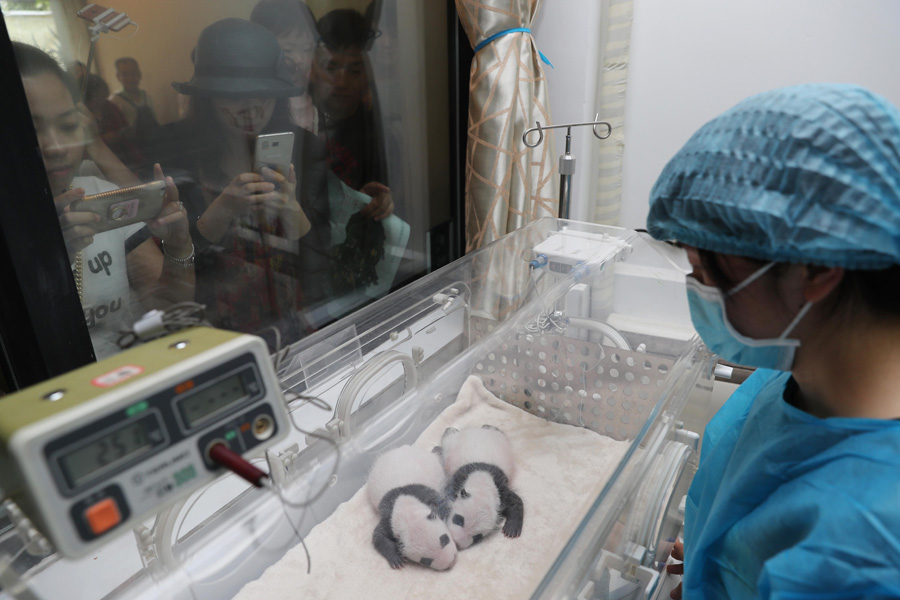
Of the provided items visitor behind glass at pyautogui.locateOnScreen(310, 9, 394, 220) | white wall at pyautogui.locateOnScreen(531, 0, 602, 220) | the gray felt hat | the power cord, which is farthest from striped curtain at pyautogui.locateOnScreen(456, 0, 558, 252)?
the power cord

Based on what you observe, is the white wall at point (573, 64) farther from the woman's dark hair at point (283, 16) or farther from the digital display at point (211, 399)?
the digital display at point (211, 399)

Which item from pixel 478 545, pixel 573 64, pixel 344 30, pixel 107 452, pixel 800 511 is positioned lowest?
pixel 478 545

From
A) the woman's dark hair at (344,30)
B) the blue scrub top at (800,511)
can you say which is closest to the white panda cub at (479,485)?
the blue scrub top at (800,511)

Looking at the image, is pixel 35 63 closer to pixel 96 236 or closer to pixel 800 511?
pixel 96 236

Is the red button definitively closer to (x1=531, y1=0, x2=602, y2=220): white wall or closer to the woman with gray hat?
the woman with gray hat

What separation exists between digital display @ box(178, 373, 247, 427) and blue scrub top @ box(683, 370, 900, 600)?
2.26ft

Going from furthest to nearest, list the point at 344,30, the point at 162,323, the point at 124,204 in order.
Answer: the point at 344,30
the point at 124,204
the point at 162,323

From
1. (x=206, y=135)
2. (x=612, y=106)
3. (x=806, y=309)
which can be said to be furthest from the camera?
(x=612, y=106)

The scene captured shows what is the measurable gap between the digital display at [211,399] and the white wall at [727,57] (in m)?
2.32

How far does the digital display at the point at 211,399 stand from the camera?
1.90 feet

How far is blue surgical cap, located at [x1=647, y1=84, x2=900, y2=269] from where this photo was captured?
0.69 meters

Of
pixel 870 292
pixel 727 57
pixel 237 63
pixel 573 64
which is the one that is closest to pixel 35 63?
pixel 237 63

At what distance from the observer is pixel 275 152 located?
2.04 m

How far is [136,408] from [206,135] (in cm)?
150
